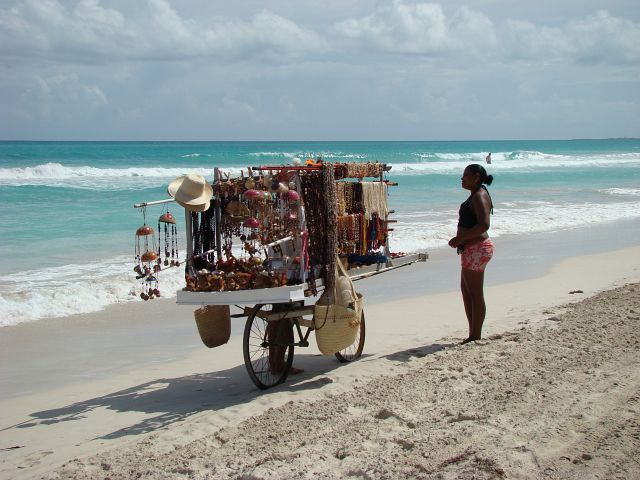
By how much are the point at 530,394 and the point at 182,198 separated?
2.88 m

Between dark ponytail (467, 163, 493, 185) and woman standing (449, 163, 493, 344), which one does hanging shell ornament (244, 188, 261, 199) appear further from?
dark ponytail (467, 163, 493, 185)

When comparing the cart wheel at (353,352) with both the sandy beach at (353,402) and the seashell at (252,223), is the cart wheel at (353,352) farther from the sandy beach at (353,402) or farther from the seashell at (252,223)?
the seashell at (252,223)

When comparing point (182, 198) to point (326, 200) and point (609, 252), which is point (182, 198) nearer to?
point (326, 200)

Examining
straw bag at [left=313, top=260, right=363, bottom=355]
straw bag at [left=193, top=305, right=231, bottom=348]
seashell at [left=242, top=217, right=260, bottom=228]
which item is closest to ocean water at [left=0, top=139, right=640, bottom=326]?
seashell at [left=242, top=217, right=260, bottom=228]

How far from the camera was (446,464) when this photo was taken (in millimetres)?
4195

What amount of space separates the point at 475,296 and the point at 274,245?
6.52 ft

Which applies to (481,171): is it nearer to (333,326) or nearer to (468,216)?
(468,216)

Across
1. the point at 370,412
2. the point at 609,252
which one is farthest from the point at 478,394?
the point at 609,252

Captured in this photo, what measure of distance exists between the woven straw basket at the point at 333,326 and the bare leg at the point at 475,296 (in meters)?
1.38

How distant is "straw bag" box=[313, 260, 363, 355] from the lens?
6305 millimetres

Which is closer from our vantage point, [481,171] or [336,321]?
[336,321]

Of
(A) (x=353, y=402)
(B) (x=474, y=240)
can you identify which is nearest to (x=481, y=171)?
(B) (x=474, y=240)

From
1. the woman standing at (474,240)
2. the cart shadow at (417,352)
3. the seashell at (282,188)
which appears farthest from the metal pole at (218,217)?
the woman standing at (474,240)

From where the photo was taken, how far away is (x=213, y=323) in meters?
6.67
